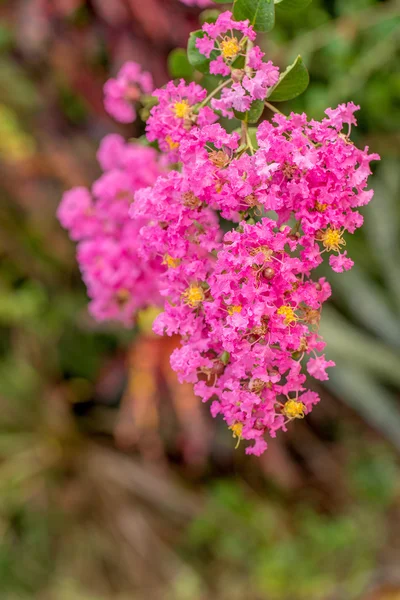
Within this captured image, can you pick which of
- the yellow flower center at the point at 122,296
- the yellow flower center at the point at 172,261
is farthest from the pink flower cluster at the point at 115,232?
the yellow flower center at the point at 172,261

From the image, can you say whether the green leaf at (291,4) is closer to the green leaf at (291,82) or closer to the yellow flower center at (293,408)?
the green leaf at (291,82)

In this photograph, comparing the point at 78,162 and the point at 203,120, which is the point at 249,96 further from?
the point at 78,162

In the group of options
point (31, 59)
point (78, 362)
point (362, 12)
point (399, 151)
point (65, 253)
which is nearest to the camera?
point (362, 12)

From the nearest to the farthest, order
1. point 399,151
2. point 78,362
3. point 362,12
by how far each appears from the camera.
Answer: point 362,12 → point 399,151 → point 78,362

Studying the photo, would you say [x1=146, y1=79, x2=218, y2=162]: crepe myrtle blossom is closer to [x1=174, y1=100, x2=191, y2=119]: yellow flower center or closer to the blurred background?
[x1=174, y1=100, x2=191, y2=119]: yellow flower center

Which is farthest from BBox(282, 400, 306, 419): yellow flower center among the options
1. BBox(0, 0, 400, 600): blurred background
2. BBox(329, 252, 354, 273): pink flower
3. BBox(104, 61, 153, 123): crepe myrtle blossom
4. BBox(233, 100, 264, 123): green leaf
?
BBox(0, 0, 400, 600): blurred background

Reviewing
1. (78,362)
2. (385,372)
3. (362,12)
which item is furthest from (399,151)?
(78,362)
